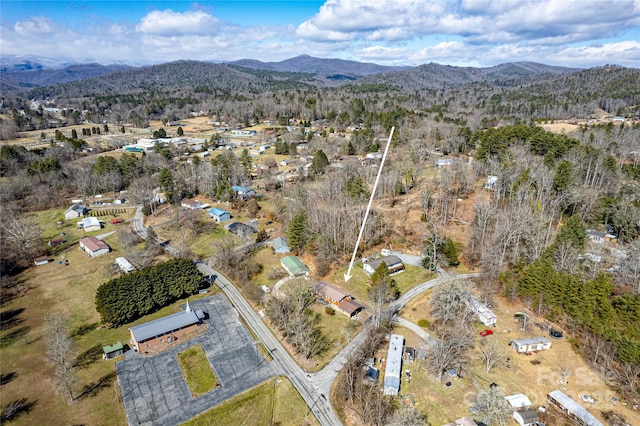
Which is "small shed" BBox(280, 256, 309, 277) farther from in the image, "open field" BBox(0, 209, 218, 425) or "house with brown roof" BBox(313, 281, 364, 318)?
"open field" BBox(0, 209, 218, 425)

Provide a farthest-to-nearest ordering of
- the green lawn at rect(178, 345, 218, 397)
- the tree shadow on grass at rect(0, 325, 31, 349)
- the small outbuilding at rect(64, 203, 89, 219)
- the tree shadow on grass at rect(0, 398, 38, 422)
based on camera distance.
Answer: the small outbuilding at rect(64, 203, 89, 219), the tree shadow on grass at rect(0, 325, 31, 349), the green lawn at rect(178, 345, 218, 397), the tree shadow on grass at rect(0, 398, 38, 422)

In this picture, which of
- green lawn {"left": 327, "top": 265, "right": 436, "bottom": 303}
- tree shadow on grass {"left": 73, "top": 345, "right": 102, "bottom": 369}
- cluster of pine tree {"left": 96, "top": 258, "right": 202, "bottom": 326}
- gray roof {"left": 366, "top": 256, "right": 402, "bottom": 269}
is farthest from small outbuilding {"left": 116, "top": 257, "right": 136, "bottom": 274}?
gray roof {"left": 366, "top": 256, "right": 402, "bottom": 269}

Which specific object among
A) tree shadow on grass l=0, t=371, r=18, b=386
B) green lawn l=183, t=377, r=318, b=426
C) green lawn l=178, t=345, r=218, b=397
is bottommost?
tree shadow on grass l=0, t=371, r=18, b=386

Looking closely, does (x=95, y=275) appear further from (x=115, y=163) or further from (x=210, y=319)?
(x=115, y=163)

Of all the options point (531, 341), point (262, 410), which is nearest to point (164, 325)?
point (262, 410)

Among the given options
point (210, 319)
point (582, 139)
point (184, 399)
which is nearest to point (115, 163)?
point (210, 319)

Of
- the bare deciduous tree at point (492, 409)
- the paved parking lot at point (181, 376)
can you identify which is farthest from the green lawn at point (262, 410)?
the bare deciduous tree at point (492, 409)
